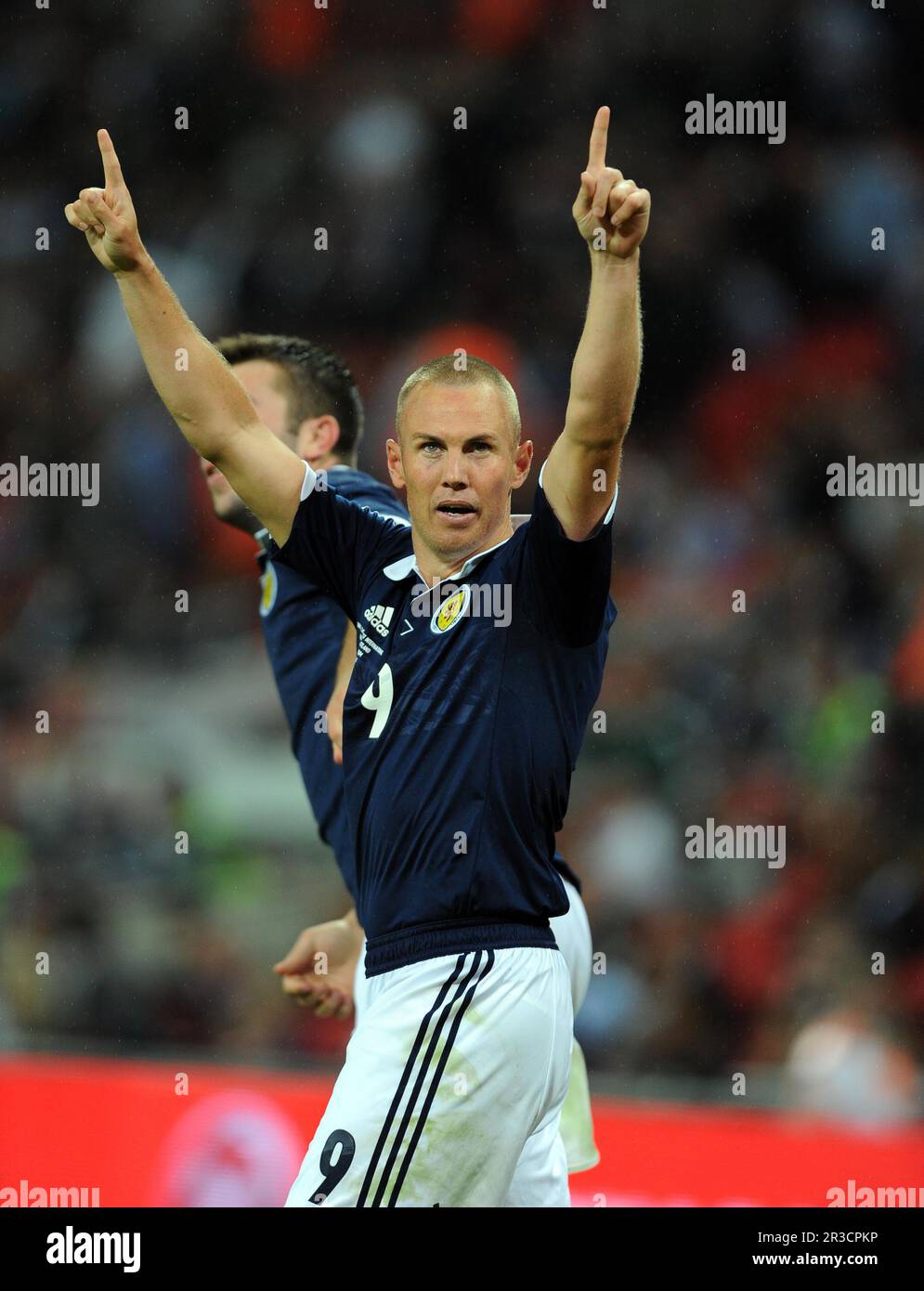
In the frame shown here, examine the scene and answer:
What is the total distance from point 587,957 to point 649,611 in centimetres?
417

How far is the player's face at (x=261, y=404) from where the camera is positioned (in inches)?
182

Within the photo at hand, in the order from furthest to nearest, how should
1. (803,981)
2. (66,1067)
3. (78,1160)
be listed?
1. (803,981)
2. (66,1067)
3. (78,1160)

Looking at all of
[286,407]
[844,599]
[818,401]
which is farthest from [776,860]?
[286,407]

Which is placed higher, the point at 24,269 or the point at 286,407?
the point at 24,269

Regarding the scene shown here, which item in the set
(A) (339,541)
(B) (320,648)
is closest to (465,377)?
(A) (339,541)

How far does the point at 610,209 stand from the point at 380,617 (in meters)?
1.00

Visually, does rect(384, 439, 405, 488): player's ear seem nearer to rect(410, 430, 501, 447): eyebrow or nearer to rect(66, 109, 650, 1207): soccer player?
rect(66, 109, 650, 1207): soccer player

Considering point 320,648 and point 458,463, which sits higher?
point 458,463

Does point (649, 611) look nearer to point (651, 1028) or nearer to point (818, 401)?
point (818, 401)

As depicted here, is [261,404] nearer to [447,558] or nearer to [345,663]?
[345,663]

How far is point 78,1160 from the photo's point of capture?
609 cm

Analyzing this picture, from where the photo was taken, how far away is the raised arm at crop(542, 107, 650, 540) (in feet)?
9.49

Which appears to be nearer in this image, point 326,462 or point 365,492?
point 365,492

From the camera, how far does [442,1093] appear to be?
311cm
